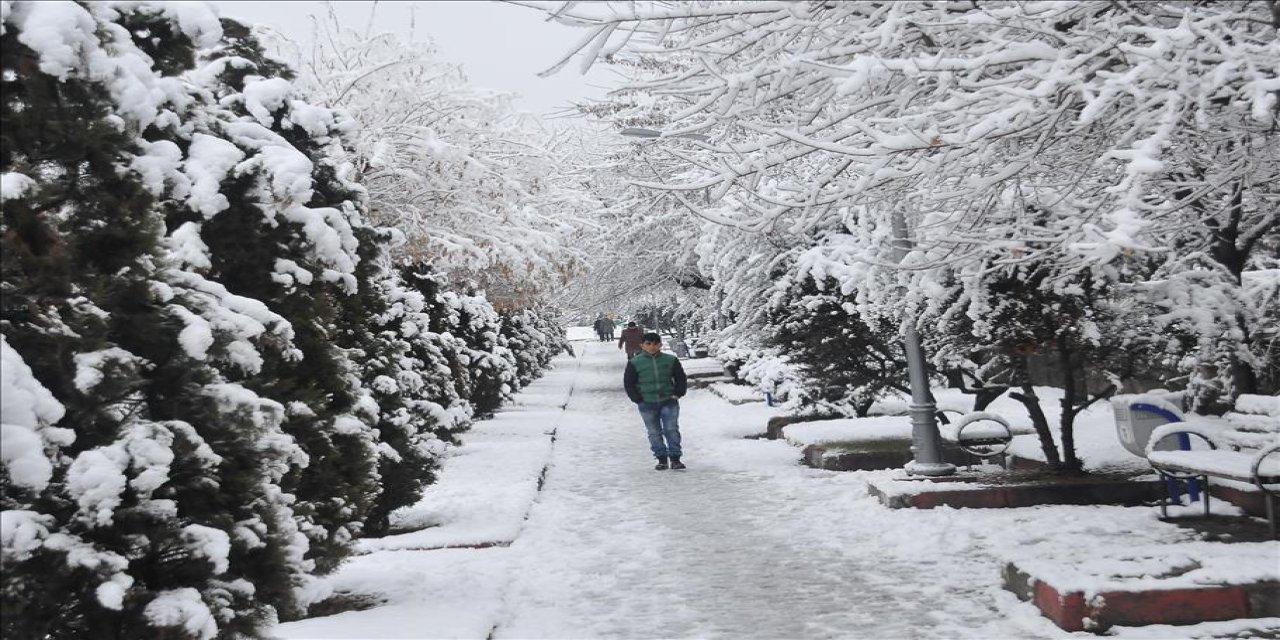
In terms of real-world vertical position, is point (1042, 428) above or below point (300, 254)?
below

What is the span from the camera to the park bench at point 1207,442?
6008 millimetres

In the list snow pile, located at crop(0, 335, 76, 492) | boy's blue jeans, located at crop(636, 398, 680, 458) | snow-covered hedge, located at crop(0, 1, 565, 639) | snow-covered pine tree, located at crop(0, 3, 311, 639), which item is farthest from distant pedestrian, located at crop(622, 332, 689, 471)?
snow pile, located at crop(0, 335, 76, 492)

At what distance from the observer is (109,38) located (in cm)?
317

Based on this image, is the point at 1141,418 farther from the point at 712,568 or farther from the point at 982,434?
the point at 712,568

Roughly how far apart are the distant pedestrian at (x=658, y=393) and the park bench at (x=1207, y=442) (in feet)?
17.1

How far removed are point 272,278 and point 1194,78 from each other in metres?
4.03

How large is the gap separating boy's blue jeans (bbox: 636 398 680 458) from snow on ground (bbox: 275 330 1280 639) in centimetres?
41

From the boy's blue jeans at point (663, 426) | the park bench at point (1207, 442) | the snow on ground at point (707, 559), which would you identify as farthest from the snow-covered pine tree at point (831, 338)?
the park bench at point (1207, 442)

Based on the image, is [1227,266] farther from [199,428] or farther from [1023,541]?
[199,428]

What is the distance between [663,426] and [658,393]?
42 cm

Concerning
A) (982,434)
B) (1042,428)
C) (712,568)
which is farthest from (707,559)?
(1042,428)

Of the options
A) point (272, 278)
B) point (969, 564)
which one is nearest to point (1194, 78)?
point (969, 564)

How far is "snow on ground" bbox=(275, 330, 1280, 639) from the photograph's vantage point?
5.57 meters

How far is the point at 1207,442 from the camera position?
25.1ft
